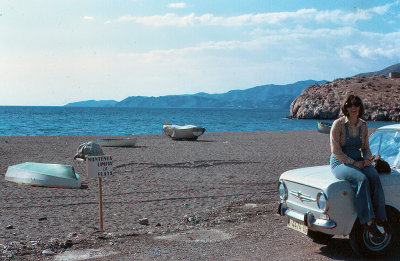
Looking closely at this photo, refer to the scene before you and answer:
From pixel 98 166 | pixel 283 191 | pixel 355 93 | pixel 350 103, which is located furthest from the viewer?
pixel 355 93

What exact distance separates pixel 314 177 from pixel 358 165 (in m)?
0.57

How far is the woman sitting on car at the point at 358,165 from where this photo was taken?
5.06 metres

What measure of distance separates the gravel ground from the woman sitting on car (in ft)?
2.50

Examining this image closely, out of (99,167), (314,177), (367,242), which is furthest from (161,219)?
(367,242)

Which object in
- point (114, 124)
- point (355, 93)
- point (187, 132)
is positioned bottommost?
point (114, 124)

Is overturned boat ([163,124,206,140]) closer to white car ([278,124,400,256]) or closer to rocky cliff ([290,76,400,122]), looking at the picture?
white car ([278,124,400,256])

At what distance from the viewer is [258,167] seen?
52.1 feet

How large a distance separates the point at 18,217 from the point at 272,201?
5.40 meters

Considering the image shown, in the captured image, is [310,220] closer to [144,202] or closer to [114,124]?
[144,202]

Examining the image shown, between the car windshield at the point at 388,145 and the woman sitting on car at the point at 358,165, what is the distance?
50 cm

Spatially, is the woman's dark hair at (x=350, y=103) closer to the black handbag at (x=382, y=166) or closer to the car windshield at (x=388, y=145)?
the black handbag at (x=382, y=166)

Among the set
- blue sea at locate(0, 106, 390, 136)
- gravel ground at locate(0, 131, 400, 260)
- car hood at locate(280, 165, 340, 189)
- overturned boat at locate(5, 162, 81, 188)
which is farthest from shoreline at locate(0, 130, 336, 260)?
blue sea at locate(0, 106, 390, 136)

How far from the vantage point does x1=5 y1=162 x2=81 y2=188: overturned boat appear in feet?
39.3

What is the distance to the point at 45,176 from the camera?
12164mm
